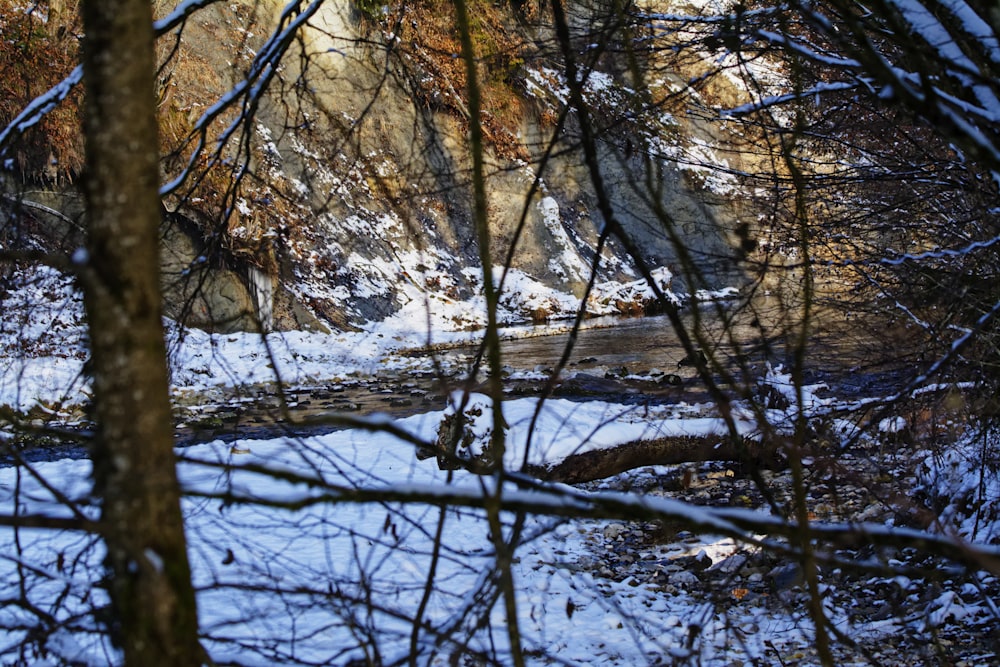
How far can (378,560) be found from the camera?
5012 mm

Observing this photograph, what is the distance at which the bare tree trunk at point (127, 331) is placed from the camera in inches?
46.9

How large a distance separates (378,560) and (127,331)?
13.5 ft

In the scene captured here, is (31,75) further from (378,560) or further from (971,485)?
(971,485)

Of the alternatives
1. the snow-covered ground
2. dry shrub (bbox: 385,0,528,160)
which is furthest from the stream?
dry shrub (bbox: 385,0,528,160)

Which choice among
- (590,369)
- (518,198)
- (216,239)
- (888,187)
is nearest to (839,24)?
(888,187)

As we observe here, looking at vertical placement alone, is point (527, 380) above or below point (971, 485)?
above

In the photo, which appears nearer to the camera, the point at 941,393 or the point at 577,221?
the point at 941,393

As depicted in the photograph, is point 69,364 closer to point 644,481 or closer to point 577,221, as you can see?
point 644,481

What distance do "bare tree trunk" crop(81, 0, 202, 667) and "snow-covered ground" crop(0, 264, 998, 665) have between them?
6cm

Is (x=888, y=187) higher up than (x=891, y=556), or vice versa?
(x=888, y=187)

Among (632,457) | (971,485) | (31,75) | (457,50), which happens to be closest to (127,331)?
(457,50)

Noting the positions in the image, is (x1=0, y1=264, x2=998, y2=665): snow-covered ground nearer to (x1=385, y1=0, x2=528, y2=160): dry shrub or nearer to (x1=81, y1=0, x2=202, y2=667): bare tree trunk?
(x1=81, y1=0, x2=202, y2=667): bare tree trunk

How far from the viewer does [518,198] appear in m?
25.8

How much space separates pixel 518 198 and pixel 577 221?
2160mm
